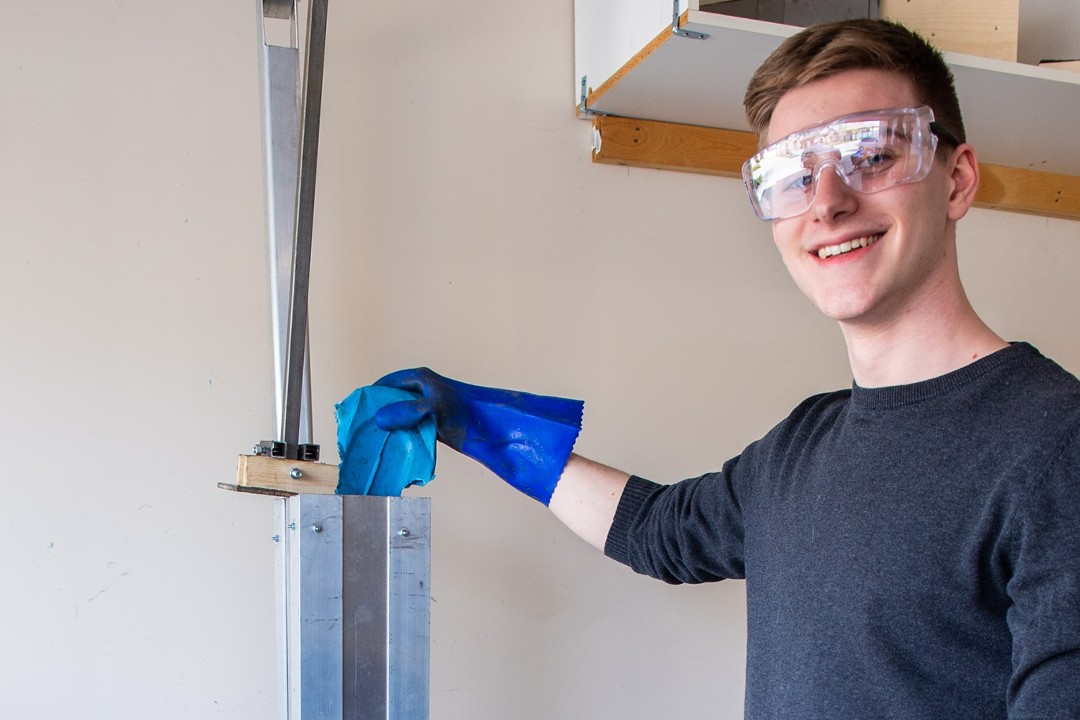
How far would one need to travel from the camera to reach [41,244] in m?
1.42

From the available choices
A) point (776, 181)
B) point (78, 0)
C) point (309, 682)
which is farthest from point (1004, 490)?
point (78, 0)

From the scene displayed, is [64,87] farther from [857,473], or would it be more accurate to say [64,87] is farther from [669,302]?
[857,473]

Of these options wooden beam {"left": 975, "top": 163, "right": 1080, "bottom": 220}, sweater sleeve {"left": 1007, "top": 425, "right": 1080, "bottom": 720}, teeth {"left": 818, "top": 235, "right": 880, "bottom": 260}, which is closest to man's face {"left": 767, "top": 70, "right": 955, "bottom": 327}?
teeth {"left": 818, "top": 235, "right": 880, "bottom": 260}

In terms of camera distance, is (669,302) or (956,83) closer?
(956,83)

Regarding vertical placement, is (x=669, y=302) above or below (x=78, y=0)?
below

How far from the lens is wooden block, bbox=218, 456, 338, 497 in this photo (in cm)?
113

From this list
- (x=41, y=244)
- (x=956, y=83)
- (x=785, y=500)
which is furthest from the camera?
(x=956, y=83)

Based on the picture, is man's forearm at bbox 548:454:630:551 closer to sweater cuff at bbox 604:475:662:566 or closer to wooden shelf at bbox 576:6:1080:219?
sweater cuff at bbox 604:475:662:566

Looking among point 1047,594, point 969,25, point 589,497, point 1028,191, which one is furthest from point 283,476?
point 1028,191

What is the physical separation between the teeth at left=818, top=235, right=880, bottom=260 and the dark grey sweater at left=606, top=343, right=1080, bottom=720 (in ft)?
0.47

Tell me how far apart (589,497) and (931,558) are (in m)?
0.53

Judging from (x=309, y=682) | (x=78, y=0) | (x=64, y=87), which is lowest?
(x=309, y=682)

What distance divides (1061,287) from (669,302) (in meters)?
0.88

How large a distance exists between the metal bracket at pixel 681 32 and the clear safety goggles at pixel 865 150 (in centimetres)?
39
